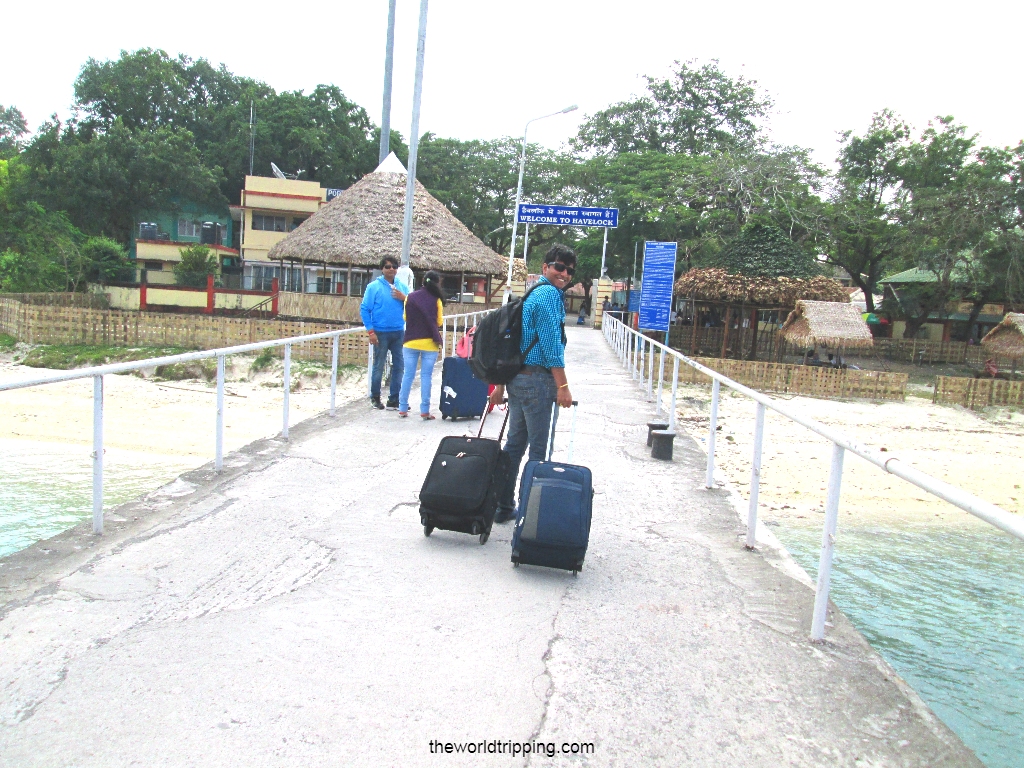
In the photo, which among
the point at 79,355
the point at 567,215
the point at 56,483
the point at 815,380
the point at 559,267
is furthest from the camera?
the point at 567,215

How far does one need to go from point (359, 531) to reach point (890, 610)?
165 inches

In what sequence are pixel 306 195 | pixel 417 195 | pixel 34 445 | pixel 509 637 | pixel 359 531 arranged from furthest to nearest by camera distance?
pixel 306 195, pixel 417 195, pixel 34 445, pixel 359 531, pixel 509 637

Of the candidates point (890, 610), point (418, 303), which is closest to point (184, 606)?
point (418, 303)

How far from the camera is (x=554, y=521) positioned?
12.4ft

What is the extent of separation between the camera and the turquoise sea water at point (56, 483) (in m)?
7.28

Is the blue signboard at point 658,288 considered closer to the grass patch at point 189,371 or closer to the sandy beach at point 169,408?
the sandy beach at point 169,408

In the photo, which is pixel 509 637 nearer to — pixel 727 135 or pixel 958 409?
pixel 958 409

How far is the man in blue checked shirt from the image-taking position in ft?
14.1

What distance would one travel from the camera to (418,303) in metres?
7.72

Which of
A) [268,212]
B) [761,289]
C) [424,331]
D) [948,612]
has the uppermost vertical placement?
[268,212]

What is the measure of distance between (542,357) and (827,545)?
69.7 inches

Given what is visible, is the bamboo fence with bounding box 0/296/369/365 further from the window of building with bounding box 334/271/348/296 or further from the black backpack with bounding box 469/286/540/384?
the black backpack with bounding box 469/286/540/384

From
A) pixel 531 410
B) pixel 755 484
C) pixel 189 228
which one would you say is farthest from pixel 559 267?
pixel 189 228

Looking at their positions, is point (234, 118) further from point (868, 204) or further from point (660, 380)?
point (660, 380)
